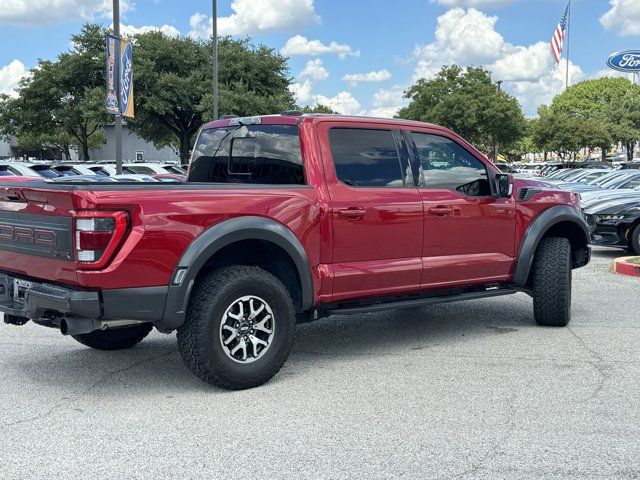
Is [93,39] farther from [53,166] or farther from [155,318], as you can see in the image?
[155,318]

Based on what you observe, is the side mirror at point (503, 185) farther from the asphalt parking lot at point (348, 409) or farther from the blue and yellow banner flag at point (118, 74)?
the blue and yellow banner flag at point (118, 74)

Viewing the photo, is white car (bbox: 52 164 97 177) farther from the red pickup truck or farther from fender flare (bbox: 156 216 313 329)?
fender flare (bbox: 156 216 313 329)

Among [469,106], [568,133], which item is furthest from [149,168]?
[568,133]

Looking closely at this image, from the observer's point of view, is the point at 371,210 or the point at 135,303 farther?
the point at 371,210

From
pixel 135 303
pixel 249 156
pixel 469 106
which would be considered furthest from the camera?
pixel 469 106

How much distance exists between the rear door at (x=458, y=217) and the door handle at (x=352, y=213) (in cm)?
66

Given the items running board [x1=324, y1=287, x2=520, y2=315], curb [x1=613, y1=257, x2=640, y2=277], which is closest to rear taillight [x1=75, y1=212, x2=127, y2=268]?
running board [x1=324, y1=287, x2=520, y2=315]

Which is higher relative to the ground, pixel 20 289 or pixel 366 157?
pixel 366 157

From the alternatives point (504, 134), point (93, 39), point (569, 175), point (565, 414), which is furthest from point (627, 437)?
point (504, 134)

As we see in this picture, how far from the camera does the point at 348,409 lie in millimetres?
4656

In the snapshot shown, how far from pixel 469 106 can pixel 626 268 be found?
41073 millimetres

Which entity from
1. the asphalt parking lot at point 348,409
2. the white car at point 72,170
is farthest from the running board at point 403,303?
the white car at point 72,170

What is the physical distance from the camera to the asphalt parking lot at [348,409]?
3785 millimetres

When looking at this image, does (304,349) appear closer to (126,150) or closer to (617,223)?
(617,223)
